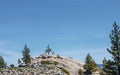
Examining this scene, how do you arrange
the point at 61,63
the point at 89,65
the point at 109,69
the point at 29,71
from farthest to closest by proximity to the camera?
the point at 61,63, the point at 89,65, the point at 29,71, the point at 109,69

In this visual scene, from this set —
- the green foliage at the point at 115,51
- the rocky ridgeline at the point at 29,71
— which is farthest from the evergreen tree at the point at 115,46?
Answer: the rocky ridgeline at the point at 29,71

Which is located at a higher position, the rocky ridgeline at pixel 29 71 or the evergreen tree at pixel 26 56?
the evergreen tree at pixel 26 56

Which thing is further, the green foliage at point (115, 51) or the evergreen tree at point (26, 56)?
the evergreen tree at point (26, 56)

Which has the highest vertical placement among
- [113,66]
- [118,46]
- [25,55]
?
[25,55]

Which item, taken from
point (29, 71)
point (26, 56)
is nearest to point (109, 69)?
point (29, 71)

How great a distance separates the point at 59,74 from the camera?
313 feet

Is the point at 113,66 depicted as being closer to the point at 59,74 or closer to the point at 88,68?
the point at 59,74

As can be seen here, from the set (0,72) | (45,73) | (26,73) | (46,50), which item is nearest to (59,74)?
(45,73)

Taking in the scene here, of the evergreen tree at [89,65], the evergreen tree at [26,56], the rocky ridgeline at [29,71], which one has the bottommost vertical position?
the rocky ridgeline at [29,71]

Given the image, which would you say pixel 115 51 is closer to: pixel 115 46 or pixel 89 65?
pixel 115 46

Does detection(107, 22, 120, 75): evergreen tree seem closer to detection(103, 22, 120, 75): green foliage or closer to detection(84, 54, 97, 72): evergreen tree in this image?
detection(103, 22, 120, 75): green foliage

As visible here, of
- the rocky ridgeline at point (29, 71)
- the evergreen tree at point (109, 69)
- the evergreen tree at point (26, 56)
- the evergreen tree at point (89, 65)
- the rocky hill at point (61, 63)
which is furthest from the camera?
the evergreen tree at point (26, 56)

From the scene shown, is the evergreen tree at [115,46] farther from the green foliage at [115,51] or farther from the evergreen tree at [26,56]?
the evergreen tree at [26,56]

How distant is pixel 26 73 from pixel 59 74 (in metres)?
10.7
